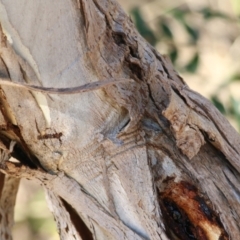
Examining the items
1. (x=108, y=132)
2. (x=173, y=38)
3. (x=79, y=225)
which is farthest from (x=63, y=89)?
(x=173, y=38)

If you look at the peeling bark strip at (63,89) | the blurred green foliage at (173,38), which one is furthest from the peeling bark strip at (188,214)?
the blurred green foliage at (173,38)

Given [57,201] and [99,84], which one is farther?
[57,201]

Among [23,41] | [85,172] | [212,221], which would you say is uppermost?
[23,41]

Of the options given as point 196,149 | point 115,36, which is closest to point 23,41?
point 115,36

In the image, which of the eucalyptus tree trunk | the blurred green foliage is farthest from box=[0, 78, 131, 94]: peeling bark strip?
the blurred green foliage

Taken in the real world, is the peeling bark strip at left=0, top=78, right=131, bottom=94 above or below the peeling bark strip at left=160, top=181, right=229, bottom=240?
above

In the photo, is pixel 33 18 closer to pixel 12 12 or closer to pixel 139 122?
pixel 12 12

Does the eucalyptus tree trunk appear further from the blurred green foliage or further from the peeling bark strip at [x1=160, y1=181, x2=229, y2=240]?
the blurred green foliage

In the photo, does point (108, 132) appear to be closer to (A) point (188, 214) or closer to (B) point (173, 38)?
(A) point (188, 214)
